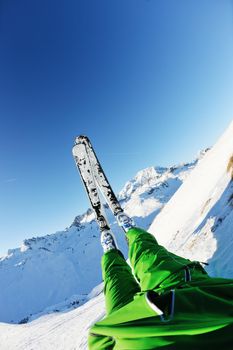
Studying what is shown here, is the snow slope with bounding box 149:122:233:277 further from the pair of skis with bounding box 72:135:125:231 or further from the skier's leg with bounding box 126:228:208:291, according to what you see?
the pair of skis with bounding box 72:135:125:231

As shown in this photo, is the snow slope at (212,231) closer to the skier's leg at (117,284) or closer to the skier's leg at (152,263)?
the skier's leg at (152,263)

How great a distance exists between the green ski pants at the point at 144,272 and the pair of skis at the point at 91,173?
14.7ft

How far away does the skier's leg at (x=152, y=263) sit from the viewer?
2484 mm

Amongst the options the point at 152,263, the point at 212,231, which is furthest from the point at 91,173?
the point at 152,263

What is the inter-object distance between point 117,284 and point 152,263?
0.48 meters

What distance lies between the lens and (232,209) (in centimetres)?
509

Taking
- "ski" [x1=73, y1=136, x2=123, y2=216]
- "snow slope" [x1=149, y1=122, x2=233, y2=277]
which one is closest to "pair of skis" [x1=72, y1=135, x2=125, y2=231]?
"ski" [x1=73, y1=136, x2=123, y2=216]

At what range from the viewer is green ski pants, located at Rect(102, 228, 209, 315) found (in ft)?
8.04

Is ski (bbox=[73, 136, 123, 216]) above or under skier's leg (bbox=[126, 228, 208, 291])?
above

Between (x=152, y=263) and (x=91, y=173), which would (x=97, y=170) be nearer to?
(x=91, y=173)

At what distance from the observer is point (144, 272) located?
9.48 ft

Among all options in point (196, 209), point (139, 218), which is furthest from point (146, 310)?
point (139, 218)

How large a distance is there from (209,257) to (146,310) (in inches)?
134

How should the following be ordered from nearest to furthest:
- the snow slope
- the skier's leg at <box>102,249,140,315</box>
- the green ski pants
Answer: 1. the green ski pants
2. the skier's leg at <box>102,249,140,315</box>
3. the snow slope
